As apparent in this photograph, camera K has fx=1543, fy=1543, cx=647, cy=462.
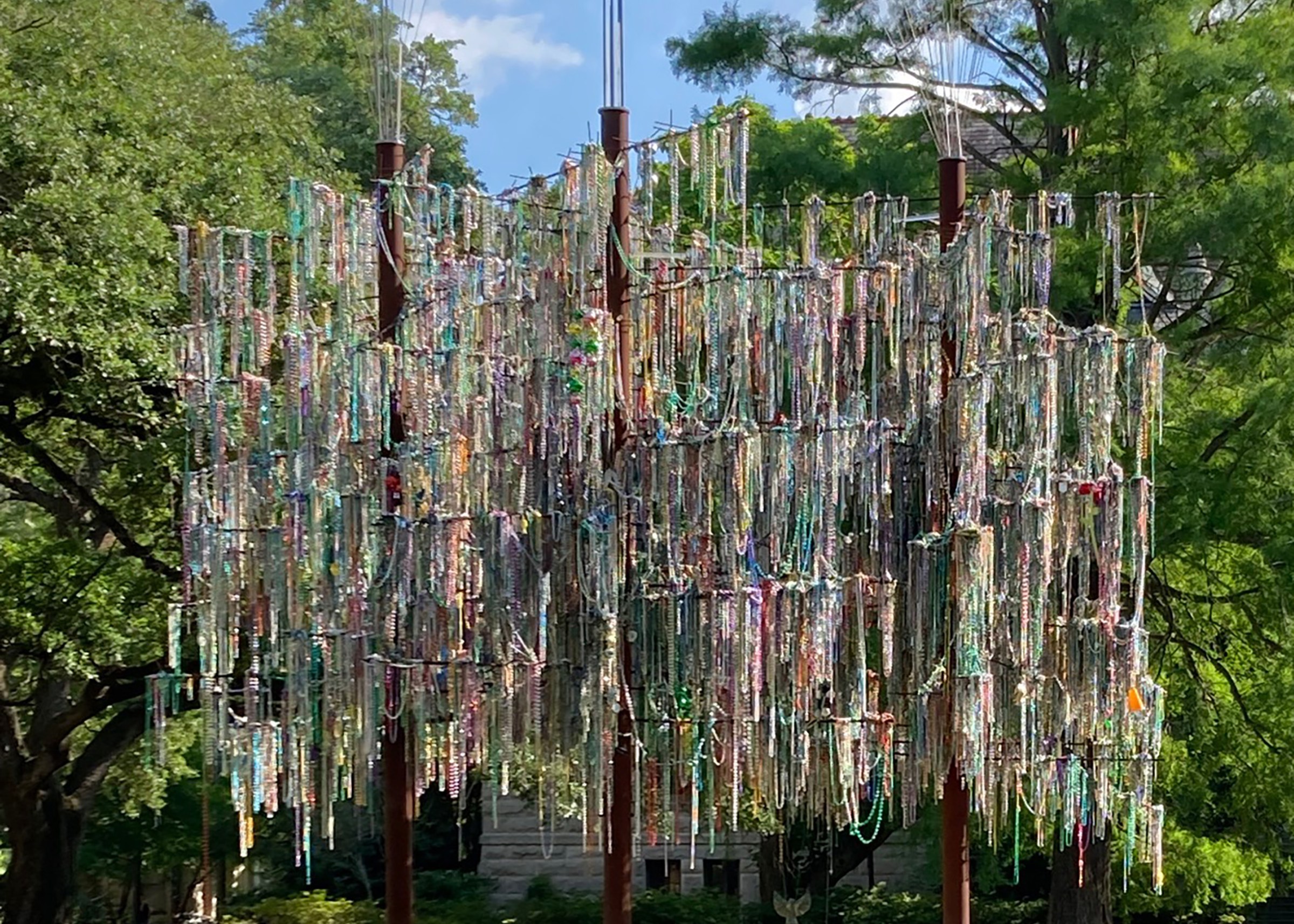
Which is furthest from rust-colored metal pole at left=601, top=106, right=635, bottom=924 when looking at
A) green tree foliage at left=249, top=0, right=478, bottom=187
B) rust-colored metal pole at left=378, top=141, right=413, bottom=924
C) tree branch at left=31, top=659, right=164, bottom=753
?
green tree foliage at left=249, top=0, right=478, bottom=187

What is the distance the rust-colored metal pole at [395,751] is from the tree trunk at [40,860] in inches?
195

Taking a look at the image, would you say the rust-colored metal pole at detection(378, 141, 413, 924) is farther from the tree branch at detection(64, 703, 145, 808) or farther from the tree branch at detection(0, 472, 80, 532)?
the tree branch at detection(0, 472, 80, 532)

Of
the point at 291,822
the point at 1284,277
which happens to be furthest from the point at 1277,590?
the point at 291,822

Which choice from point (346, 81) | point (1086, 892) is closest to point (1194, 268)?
point (1086, 892)

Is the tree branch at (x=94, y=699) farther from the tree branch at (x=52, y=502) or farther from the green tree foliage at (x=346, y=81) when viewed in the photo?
the green tree foliage at (x=346, y=81)

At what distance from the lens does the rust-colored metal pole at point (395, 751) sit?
580 centimetres

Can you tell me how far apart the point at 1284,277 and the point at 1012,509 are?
173 inches

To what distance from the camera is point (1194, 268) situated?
30.7 ft

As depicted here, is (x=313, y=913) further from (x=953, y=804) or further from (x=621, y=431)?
(x=621, y=431)

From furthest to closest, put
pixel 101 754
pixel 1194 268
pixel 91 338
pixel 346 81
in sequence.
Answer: pixel 346 81 < pixel 101 754 < pixel 1194 268 < pixel 91 338

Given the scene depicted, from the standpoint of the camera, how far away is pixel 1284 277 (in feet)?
29.3

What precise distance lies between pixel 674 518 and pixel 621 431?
0.39 meters

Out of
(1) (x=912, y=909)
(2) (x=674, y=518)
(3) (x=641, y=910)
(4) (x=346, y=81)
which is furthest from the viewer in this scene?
(4) (x=346, y=81)

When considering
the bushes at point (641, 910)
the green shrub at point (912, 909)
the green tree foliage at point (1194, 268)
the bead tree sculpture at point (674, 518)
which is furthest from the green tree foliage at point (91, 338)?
the green shrub at point (912, 909)
